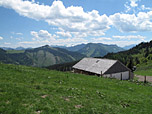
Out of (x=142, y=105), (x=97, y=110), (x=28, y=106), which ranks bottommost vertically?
(x=142, y=105)

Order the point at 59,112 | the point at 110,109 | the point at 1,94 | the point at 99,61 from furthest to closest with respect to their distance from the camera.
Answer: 1. the point at 99,61
2. the point at 110,109
3. the point at 1,94
4. the point at 59,112

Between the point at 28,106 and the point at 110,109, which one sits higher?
the point at 28,106

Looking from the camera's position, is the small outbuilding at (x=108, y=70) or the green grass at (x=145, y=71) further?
the green grass at (x=145, y=71)

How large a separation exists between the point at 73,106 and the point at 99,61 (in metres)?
45.9

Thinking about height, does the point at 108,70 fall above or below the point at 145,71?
above

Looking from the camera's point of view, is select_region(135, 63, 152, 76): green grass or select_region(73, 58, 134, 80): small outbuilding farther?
select_region(135, 63, 152, 76): green grass

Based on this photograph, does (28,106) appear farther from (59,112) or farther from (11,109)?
(59,112)

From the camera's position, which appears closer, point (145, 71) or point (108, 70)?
point (108, 70)

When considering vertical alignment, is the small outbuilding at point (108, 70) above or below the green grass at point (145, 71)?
above

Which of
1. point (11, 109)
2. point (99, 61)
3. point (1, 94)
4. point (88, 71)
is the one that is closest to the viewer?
point (11, 109)

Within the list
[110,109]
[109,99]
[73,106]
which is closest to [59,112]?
[73,106]

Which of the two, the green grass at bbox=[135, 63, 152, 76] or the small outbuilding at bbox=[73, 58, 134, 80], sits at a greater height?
the small outbuilding at bbox=[73, 58, 134, 80]

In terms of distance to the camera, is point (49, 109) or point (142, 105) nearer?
point (49, 109)

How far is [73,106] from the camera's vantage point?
10.1m
